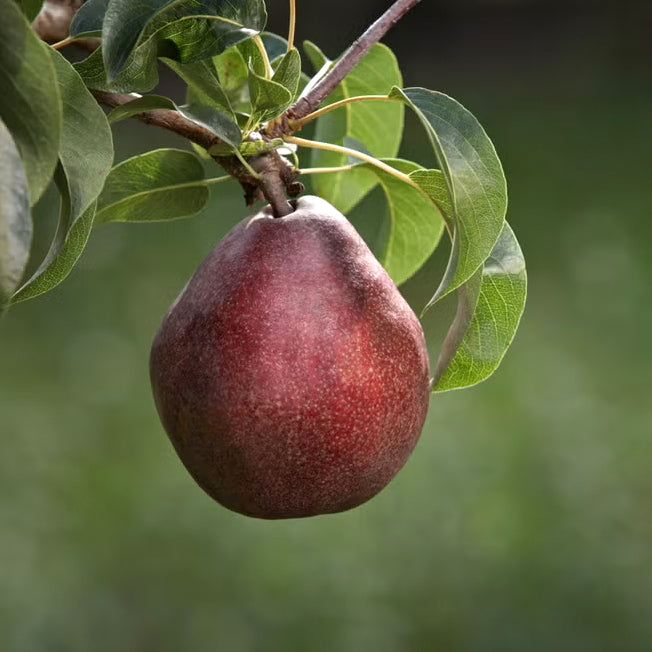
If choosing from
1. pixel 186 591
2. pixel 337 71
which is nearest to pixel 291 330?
pixel 337 71

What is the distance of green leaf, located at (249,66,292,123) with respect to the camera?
0.75 m

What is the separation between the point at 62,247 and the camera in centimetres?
69

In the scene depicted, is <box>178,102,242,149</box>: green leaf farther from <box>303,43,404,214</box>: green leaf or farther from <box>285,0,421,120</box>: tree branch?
<box>303,43,404,214</box>: green leaf

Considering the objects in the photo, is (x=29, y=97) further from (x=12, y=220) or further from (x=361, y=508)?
(x=361, y=508)

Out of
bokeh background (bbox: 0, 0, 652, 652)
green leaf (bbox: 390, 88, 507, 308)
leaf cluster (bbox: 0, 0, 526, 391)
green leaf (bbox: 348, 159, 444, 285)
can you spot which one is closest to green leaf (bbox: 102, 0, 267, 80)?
leaf cluster (bbox: 0, 0, 526, 391)

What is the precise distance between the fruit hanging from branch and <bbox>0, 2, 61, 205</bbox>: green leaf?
111 millimetres

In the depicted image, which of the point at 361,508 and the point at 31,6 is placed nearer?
the point at 31,6

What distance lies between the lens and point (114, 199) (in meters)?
0.92

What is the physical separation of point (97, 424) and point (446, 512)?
2.70 ft

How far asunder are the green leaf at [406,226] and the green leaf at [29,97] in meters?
0.42

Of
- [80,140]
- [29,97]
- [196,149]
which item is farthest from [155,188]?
[29,97]

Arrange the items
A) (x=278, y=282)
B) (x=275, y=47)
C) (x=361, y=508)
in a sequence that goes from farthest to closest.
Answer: (x=361, y=508) → (x=275, y=47) → (x=278, y=282)

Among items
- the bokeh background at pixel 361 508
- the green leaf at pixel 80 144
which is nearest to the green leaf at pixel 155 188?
the green leaf at pixel 80 144

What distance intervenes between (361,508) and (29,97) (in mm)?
2008
